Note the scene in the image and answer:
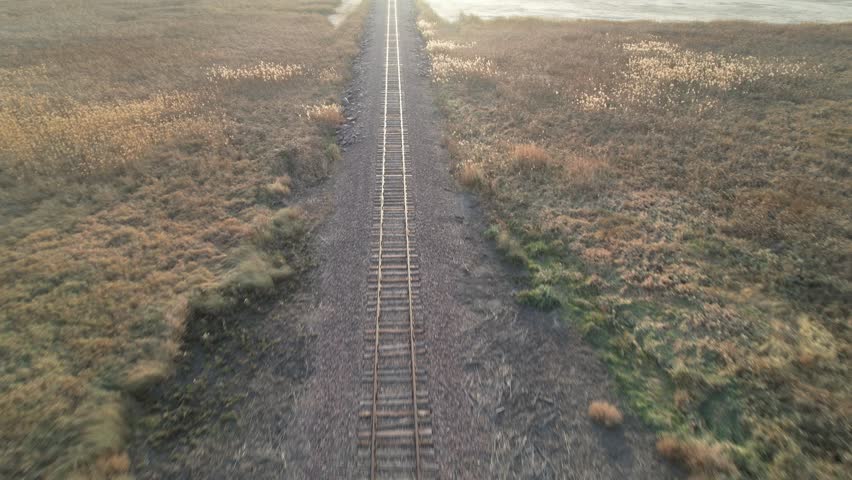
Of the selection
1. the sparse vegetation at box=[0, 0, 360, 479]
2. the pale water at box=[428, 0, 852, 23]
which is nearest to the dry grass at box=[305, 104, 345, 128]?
the sparse vegetation at box=[0, 0, 360, 479]

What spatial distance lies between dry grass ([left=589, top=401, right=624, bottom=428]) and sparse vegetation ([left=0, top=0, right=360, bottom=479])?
10289 millimetres

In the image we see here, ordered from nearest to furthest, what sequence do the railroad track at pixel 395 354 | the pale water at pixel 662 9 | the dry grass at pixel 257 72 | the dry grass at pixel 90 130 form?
the railroad track at pixel 395 354 < the dry grass at pixel 90 130 < the dry grass at pixel 257 72 < the pale water at pixel 662 9

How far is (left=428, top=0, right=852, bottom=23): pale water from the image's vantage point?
5775cm

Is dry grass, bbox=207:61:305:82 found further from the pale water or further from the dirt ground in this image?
the pale water

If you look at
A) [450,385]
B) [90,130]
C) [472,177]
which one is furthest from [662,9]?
[450,385]

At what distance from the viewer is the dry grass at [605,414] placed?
9742mm

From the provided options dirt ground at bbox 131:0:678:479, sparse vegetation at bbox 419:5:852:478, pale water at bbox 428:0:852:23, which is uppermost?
pale water at bbox 428:0:852:23

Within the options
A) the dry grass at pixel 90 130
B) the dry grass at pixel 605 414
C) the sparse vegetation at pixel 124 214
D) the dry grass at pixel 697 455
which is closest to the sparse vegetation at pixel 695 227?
the dry grass at pixel 697 455

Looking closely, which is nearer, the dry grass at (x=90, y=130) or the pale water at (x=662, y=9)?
the dry grass at (x=90, y=130)

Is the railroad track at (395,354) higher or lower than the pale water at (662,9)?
lower

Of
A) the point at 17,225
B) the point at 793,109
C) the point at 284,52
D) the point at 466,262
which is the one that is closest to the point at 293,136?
the point at 17,225

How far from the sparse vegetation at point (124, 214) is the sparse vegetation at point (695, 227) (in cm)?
944

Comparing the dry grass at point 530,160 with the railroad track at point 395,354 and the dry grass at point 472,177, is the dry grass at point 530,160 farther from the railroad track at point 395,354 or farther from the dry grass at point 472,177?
the railroad track at point 395,354

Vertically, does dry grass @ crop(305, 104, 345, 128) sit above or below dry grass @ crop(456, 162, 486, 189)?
above
